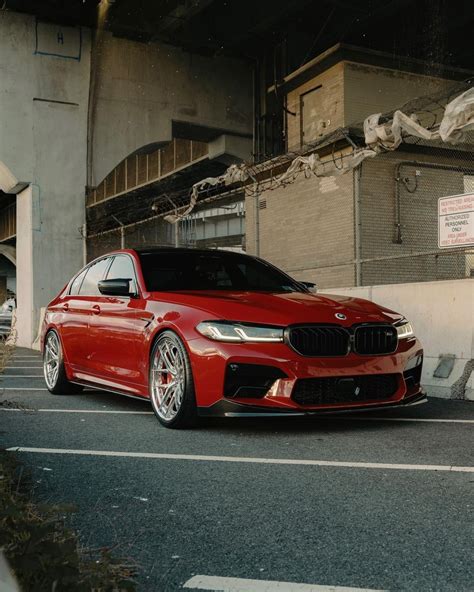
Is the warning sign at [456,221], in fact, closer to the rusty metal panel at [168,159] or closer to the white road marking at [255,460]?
the white road marking at [255,460]

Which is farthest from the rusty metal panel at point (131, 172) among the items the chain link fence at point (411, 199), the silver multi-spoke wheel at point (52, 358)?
the silver multi-spoke wheel at point (52, 358)

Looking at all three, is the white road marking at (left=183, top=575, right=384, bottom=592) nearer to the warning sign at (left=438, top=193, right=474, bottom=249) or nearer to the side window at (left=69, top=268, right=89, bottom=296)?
the side window at (left=69, top=268, right=89, bottom=296)

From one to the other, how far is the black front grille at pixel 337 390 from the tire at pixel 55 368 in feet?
11.9

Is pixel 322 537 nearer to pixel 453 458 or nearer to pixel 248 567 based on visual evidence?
pixel 248 567

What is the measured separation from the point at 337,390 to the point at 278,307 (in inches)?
A: 30.5

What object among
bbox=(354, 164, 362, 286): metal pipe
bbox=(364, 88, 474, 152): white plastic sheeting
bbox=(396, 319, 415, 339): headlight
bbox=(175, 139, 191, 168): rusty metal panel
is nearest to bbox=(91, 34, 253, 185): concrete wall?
bbox=(175, 139, 191, 168): rusty metal panel

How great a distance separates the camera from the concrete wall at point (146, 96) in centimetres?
1969

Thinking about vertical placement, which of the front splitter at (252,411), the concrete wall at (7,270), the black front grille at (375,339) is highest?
the concrete wall at (7,270)

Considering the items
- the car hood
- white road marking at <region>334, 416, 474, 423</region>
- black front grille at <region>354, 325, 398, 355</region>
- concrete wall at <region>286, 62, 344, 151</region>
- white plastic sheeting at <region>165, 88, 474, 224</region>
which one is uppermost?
concrete wall at <region>286, 62, 344, 151</region>

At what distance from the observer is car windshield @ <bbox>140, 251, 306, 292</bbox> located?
6.88 metres

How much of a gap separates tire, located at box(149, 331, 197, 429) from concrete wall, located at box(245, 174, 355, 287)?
10703mm

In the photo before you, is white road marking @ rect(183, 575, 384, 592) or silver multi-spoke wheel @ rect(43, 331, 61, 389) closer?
white road marking @ rect(183, 575, 384, 592)

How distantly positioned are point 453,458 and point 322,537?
1868mm

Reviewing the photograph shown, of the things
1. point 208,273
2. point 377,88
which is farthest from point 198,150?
point 208,273
